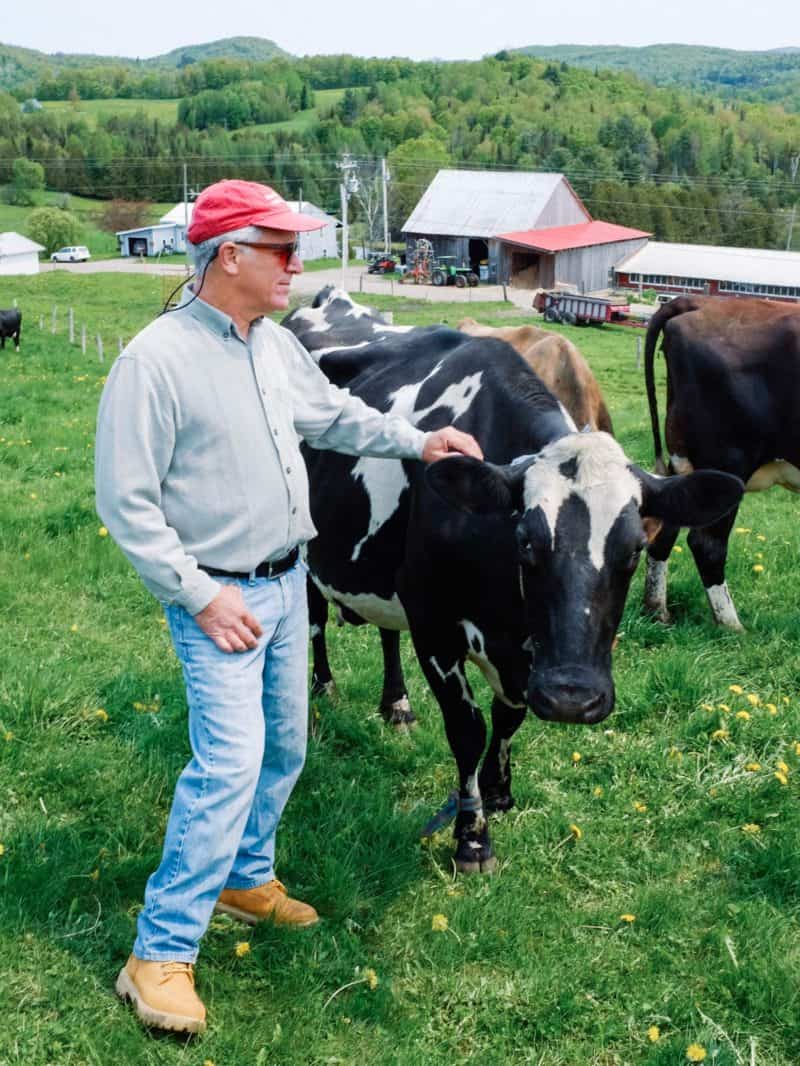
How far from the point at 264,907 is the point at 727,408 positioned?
4.88 m

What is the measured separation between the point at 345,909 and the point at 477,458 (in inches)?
70.2

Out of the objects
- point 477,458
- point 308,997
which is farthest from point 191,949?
point 477,458

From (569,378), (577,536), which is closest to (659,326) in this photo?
(569,378)

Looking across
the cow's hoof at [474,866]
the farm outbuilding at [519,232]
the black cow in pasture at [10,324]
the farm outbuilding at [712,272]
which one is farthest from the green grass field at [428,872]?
the farm outbuilding at [519,232]

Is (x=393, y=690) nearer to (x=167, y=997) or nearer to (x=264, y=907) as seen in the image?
(x=264, y=907)

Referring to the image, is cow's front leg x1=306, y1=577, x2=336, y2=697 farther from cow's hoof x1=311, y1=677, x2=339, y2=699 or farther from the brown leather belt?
the brown leather belt

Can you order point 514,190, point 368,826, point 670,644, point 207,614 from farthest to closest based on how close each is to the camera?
point 514,190 → point 670,644 → point 368,826 → point 207,614

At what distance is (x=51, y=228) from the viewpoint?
8012 centimetres

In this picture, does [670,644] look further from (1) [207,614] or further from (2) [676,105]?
(2) [676,105]

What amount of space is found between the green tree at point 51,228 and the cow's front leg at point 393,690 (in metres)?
81.3

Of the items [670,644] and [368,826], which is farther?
[670,644]

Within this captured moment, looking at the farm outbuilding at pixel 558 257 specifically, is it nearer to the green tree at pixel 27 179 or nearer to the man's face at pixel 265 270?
the man's face at pixel 265 270

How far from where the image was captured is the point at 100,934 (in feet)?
12.6

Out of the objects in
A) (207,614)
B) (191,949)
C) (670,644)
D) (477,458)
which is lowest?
(670,644)
